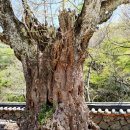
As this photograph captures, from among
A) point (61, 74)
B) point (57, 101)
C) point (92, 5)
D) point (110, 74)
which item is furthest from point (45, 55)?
point (110, 74)

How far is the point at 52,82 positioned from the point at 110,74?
22.6ft

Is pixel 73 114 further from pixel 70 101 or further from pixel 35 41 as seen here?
pixel 35 41

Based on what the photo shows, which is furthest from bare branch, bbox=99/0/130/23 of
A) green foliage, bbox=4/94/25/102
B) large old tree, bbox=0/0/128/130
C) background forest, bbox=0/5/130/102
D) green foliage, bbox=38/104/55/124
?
green foliage, bbox=4/94/25/102

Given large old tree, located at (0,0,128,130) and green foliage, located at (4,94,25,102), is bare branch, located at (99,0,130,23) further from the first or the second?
green foliage, located at (4,94,25,102)

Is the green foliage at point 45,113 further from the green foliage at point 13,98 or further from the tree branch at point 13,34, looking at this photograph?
the green foliage at point 13,98

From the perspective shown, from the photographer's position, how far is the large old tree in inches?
191

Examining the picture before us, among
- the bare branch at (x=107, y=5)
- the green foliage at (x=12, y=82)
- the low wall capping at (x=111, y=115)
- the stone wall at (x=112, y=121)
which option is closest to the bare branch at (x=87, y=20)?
the bare branch at (x=107, y=5)

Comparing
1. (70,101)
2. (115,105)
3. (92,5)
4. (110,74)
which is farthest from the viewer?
(110,74)

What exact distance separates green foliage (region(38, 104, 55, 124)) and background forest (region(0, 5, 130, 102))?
5.72 m

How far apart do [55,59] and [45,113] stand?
96cm

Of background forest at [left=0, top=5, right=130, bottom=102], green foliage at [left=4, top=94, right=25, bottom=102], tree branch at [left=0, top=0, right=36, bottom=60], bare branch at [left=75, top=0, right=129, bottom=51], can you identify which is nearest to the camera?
bare branch at [left=75, top=0, right=129, bottom=51]

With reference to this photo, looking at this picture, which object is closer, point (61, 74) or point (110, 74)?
point (61, 74)

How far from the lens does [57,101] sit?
516cm

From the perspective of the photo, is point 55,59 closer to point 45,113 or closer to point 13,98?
point 45,113
